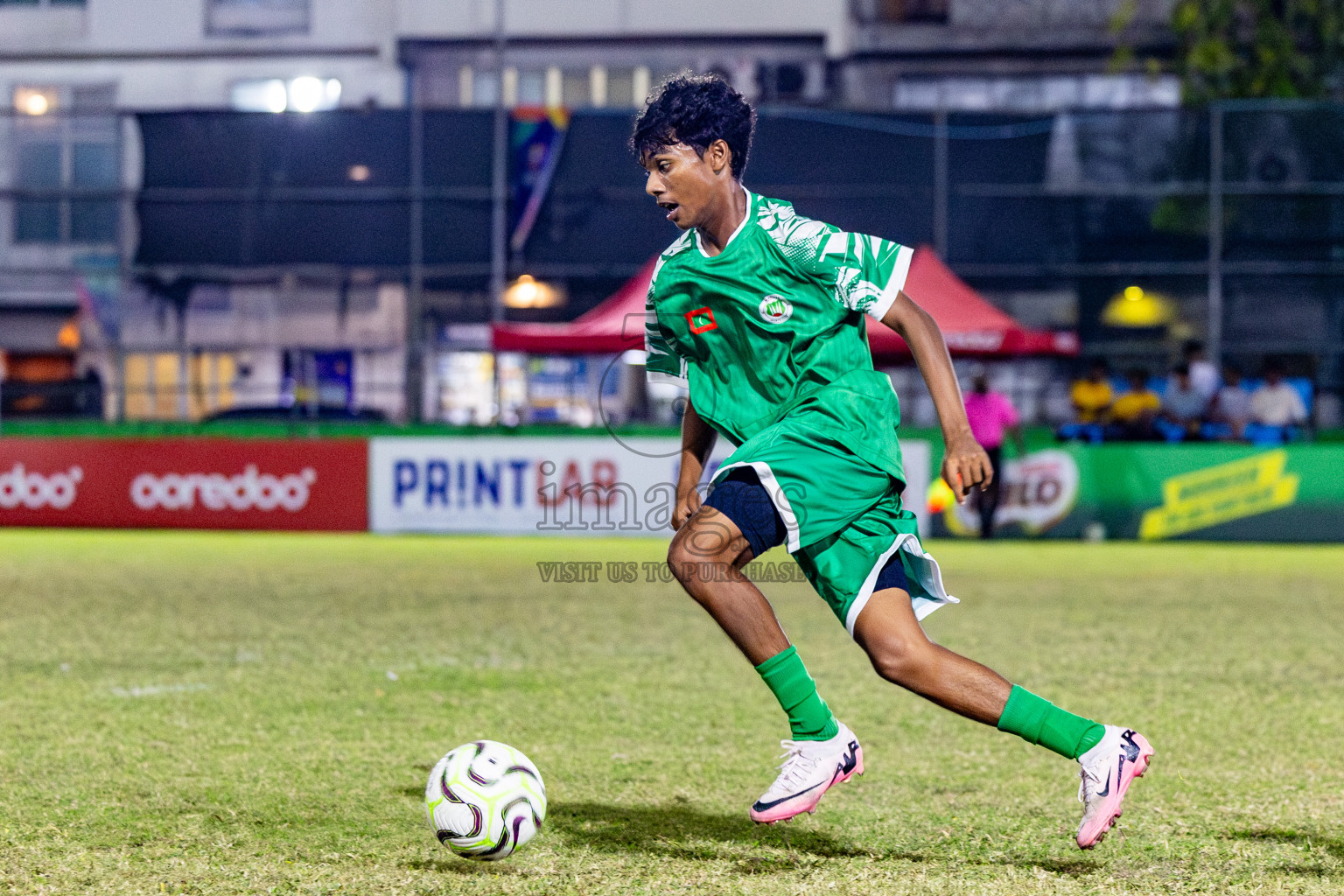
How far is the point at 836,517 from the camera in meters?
3.94

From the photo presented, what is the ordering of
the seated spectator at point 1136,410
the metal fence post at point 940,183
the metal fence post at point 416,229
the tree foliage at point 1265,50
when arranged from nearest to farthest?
the seated spectator at point 1136,410 → the metal fence post at point 940,183 → the metal fence post at point 416,229 → the tree foliage at point 1265,50

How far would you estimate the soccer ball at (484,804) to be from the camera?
390 cm

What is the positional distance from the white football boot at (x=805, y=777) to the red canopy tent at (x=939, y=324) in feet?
43.5

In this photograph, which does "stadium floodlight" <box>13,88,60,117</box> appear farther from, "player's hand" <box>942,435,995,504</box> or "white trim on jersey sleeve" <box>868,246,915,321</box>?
"player's hand" <box>942,435,995,504</box>

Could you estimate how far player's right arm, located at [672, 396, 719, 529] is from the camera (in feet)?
14.4

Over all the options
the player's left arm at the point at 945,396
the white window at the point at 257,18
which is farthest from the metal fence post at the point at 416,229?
the player's left arm at the point at 945,396

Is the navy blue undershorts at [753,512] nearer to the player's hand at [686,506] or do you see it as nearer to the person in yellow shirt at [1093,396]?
the player's hand at [686,506]

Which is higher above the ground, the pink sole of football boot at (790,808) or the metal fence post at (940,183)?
the metal fence post at (940,183)

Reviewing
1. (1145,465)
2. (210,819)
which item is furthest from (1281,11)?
(210,819)

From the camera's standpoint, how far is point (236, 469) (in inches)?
675

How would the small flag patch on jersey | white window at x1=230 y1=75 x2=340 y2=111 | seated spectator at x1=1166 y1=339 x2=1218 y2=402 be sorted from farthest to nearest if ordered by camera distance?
1. white window at x1=230 y1=75 x2=340 y2=111
2. seated spectator at x1=1166 y1=339 x2=1218 y2=402
3. the small flag patch on jersey

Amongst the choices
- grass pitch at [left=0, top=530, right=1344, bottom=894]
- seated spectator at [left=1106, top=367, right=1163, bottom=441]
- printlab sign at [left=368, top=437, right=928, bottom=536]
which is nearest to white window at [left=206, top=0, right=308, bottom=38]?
printlab sign at [left=368, top=437, right=928, bottom=536]

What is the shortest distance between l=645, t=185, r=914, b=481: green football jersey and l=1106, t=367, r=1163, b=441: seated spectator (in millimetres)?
13242

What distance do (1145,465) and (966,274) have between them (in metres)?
4.94
